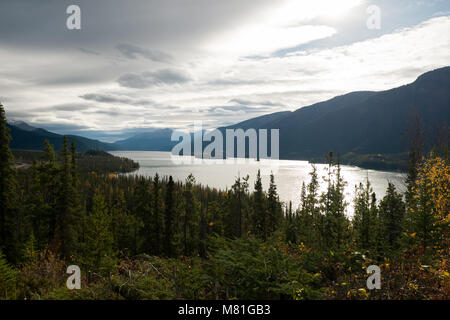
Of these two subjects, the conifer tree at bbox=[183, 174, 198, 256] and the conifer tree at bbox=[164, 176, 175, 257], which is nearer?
the conifer tree at bbox=[164, 176, 175, 257]

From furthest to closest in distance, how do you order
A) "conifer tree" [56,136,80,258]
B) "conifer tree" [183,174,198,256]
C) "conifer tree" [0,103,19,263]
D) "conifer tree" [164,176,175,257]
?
"conifer tree" [183,174,198,256] < "conifer tree" [164,176,175,257] < "conifer tree" [56,136,80,258] < "conifer tree" [0,103,19,263]

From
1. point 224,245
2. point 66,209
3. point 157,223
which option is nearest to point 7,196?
point 66,209

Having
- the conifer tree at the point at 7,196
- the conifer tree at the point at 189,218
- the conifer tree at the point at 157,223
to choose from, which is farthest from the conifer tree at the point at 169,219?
the conifer tree at the point at 7,196

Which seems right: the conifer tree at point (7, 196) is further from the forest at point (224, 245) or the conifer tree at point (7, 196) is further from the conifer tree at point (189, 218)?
the conifer tree at point (189, 218)

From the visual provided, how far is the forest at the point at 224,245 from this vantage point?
615cm

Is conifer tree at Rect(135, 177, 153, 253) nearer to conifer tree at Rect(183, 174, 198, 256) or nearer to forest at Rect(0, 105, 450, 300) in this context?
forest at Rect(0, 105, 450, 300)

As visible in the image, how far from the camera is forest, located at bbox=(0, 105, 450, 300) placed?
20.2 feet

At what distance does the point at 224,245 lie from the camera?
25.9ft

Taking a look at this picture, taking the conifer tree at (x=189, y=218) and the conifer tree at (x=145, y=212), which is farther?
the conifer tree at (x=189, y=218)

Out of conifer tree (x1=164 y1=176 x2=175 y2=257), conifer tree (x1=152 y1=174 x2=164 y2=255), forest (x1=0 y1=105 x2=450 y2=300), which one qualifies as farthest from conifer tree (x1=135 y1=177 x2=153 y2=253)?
conifer tree (x1=164 y1=176 x2=175 y2=257)

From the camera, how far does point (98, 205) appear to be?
1276 inches

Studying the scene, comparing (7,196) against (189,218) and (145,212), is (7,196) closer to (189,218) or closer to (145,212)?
(145,212)


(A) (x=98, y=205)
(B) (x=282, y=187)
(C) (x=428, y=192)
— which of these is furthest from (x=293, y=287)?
(B) (x=282, y=187)
